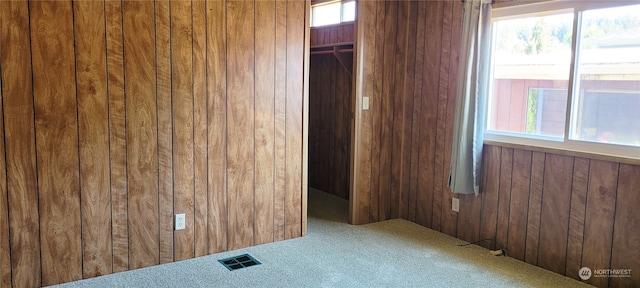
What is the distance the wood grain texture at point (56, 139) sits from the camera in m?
2.71

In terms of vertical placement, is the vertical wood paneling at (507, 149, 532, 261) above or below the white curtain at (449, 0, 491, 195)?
below

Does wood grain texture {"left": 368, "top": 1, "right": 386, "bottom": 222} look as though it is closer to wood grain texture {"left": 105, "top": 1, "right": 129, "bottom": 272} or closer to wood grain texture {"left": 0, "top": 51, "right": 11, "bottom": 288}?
wood grain texture {"left": 105, "top": 1, "right": 129, "bottom": 272}

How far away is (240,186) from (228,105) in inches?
23.2

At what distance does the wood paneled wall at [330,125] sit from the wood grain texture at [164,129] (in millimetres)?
2311

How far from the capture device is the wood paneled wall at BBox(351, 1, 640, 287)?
3014 mm

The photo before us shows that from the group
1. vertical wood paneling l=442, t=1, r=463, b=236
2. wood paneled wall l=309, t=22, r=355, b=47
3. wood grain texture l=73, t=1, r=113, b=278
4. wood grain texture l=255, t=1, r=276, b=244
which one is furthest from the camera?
wood paneled wall l=309, t=22, r=355, b=47

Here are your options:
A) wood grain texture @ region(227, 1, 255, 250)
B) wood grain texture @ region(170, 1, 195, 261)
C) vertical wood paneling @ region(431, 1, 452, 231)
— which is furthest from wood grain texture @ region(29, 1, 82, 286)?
vertical wood paneling @ region(431, 1, 452, 231)

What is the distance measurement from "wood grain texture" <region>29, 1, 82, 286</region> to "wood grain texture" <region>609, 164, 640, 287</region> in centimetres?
322

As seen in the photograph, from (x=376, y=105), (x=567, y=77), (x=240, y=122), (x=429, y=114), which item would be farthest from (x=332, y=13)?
(x=567, y=77)

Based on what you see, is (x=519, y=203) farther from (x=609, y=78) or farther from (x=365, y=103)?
(x=365, y=103)

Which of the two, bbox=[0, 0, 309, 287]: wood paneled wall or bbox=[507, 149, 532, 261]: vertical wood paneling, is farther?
bbox=[507, 149, 532, 261]: vertical wood paneling
